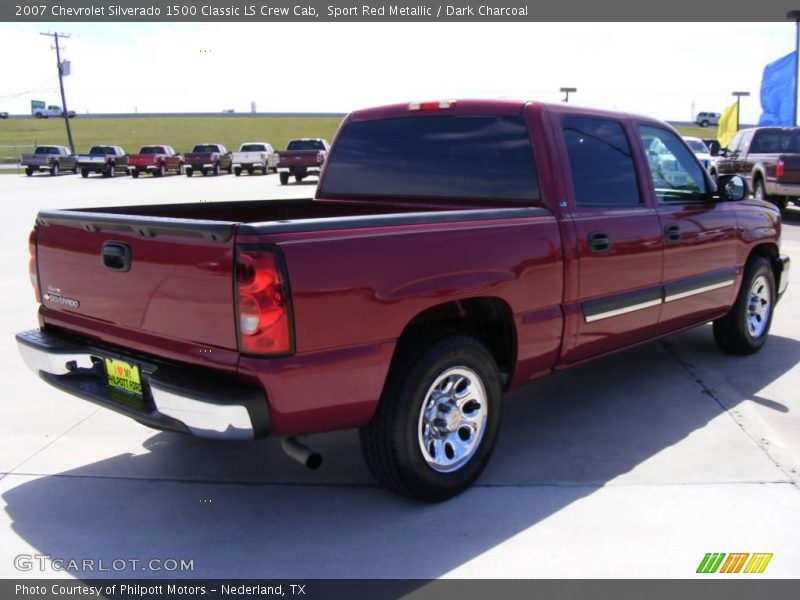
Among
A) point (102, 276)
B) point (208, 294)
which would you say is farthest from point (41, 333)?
point (208, 294)

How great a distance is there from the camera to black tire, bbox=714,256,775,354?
5.98m

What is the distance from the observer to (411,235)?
11.1ft

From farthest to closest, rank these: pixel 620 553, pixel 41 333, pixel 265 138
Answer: pixel 265 138
pixel 41 333
pixel 620 553

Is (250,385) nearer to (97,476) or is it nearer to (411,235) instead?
(411,235)

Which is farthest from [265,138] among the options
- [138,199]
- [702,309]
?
[702,309]

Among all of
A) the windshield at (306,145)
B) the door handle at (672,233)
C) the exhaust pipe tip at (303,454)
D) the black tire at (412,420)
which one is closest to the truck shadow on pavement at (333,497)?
the black tire at (412,420)

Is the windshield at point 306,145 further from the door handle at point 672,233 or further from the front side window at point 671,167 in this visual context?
the door handle at point 672,233

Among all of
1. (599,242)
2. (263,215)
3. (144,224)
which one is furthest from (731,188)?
(144,224)

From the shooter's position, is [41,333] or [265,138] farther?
[265,138]

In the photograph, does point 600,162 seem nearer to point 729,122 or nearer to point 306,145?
point 729,122

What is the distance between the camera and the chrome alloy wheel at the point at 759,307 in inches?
243

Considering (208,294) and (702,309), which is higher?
(208,294)

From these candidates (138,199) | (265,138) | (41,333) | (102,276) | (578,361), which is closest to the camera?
(102,276)

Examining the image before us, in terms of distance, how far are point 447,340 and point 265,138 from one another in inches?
3072
